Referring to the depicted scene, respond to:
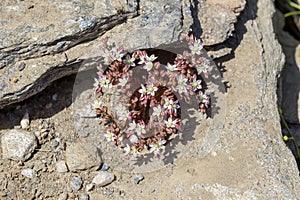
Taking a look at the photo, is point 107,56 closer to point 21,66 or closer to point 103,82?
point 103,82

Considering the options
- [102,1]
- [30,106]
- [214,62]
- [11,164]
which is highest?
[102,1]

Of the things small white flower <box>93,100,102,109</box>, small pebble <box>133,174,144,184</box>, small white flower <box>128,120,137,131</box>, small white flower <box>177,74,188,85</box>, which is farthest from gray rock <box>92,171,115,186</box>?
small white flower <box>177,74,188,85</box>

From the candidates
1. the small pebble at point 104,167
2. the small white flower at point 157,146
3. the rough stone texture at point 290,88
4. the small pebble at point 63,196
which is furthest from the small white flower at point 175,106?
the rough stone texture at point 290,88

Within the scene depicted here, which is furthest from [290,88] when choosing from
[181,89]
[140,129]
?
[140,129]

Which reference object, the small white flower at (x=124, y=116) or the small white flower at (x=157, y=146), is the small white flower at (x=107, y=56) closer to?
the small white flower at (x=124, y=116)

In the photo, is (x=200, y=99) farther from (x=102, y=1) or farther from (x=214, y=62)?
(x=102, y=1)

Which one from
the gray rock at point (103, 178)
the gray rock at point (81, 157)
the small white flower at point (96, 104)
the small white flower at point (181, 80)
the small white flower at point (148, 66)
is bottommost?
the gray rock at point (103, 178)

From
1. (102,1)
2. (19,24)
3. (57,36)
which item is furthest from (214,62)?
(19,24)

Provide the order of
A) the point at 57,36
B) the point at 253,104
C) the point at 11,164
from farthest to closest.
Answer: the point at 253,104 < the point at 11,164 < the point at 57,36
